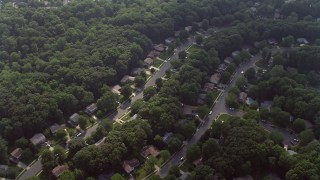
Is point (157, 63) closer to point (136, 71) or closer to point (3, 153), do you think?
point (136, 71)

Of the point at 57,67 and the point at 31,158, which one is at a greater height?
the point at 57,67

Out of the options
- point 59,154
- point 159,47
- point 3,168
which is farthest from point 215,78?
point 3,168

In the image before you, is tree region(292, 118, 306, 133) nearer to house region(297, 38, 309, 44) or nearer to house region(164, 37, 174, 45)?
house region(297, 38, 309, 44)

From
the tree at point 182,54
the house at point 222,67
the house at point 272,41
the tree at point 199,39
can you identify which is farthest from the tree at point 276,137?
the house at point 272,41

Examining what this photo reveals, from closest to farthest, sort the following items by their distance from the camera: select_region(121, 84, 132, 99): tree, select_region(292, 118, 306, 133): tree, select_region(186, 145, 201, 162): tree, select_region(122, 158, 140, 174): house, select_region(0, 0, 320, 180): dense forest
→ select_region(0, 0, 320, 180): dense forest
select_region(122, 158, 140, 174): house
select_region(186, 145, 201, 162): tree
select_region(292, 118, 306, 133): tree
select_region(121, 84, 132, 99): tree

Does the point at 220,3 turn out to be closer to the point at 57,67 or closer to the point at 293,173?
the point at 57,67

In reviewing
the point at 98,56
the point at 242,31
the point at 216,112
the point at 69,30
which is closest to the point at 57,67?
the point at 98,56

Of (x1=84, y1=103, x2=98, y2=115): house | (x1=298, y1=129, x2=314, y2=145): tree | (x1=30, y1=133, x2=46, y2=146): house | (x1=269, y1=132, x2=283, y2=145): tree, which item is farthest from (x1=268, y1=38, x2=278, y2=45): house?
(x1=30, y1=133, x2=46, y2=146): house
